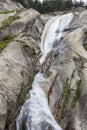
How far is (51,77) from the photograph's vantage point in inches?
1068

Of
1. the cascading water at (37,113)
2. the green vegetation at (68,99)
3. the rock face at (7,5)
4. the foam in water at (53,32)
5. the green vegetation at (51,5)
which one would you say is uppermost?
the cascading water at (37,113)

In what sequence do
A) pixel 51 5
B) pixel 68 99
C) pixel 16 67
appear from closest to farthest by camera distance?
pixel 16 67
pixel 68 99
pixel 51 5

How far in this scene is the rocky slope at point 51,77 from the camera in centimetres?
2139

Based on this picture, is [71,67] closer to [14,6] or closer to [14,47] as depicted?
[14,47]

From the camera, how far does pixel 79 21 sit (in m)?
41.8

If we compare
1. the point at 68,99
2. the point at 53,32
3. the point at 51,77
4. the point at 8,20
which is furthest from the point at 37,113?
the point at 53,32

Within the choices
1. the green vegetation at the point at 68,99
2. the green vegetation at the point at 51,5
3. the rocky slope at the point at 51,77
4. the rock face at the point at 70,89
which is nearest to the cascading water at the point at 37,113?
the rocky slope at the point at 51,77

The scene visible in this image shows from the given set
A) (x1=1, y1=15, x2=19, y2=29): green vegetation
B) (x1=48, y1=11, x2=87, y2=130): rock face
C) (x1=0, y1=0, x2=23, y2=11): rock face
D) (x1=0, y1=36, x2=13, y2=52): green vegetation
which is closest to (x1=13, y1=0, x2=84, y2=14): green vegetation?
(x1=0, y1=0, x2=23, y2=11): rock face

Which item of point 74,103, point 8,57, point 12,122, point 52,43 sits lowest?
point 52,43

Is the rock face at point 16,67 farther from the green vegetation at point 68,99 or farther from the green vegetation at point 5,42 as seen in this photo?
the green vegetation at point 68,99

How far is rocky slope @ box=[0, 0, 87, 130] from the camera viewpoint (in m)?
21.4

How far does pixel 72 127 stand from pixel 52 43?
652 inches

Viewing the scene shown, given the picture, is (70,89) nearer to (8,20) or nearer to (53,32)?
(8,20)

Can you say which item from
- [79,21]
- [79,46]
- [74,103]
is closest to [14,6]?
[79,21]
